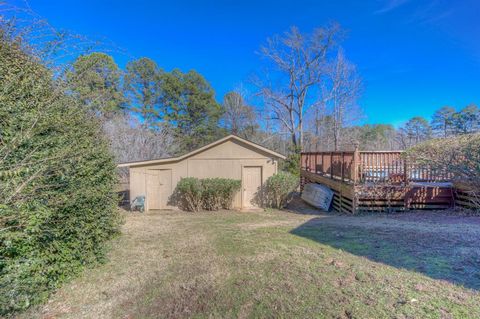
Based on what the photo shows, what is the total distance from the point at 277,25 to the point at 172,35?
390 inches

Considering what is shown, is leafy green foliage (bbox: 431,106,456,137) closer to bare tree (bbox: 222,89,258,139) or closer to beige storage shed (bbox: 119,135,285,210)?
bare tree (bbox: 222,89,258,139)

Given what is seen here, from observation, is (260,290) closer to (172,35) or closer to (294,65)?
(172,35)

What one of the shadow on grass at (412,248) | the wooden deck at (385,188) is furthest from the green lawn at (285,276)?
the wooden deck at (385,188)

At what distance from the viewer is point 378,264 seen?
4.00 metres

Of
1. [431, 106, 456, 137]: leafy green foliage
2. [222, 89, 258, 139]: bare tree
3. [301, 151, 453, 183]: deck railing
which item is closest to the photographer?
[301, 151, 453, 183]: deck railing

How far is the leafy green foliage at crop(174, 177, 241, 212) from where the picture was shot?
9922 millimetres

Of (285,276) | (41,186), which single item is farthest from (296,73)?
(41,186)

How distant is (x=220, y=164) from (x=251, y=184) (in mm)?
1699

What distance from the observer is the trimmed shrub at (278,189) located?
10.3m

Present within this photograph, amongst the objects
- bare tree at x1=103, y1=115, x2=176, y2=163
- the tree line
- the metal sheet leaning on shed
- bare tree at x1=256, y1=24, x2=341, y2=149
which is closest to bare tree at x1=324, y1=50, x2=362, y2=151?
the tree line

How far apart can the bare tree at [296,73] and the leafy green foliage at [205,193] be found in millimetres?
11537

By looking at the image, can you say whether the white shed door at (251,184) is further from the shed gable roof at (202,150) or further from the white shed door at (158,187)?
the white shed door at (158,187)

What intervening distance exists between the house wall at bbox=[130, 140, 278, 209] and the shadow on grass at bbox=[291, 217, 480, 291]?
14.3 feet

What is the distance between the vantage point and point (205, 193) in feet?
33.0
